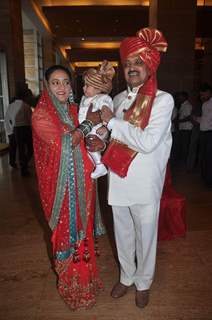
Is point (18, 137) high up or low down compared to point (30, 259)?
up

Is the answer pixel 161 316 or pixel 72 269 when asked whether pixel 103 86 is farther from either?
pixel 161 316

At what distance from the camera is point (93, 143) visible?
1804 mm

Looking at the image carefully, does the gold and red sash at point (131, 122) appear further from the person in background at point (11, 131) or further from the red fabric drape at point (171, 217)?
the person in background at point (11, 131)

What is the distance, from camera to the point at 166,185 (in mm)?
3025

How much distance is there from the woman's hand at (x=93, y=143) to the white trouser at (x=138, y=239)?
413mm

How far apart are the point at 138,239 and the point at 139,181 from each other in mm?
412

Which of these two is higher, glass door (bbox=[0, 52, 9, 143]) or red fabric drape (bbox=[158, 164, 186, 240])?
glass door (bbox=[0, 52, 9, 143])

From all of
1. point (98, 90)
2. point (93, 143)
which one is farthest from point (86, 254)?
point (98, 90)

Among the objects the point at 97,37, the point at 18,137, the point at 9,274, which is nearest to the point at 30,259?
the point at 9,274

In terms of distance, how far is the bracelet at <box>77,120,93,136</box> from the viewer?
1.72 metres

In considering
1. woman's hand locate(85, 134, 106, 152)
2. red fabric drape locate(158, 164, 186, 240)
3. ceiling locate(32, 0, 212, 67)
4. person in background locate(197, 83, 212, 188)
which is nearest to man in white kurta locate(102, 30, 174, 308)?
woman's hand locate(85, 134, 106, 152)

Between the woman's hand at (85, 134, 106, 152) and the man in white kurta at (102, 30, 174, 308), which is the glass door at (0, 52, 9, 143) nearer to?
the man in white kurta at (102, 30, 174, 308)

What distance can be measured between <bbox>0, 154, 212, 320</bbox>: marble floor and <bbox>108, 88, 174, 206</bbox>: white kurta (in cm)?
75

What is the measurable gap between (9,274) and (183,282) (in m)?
1.36
